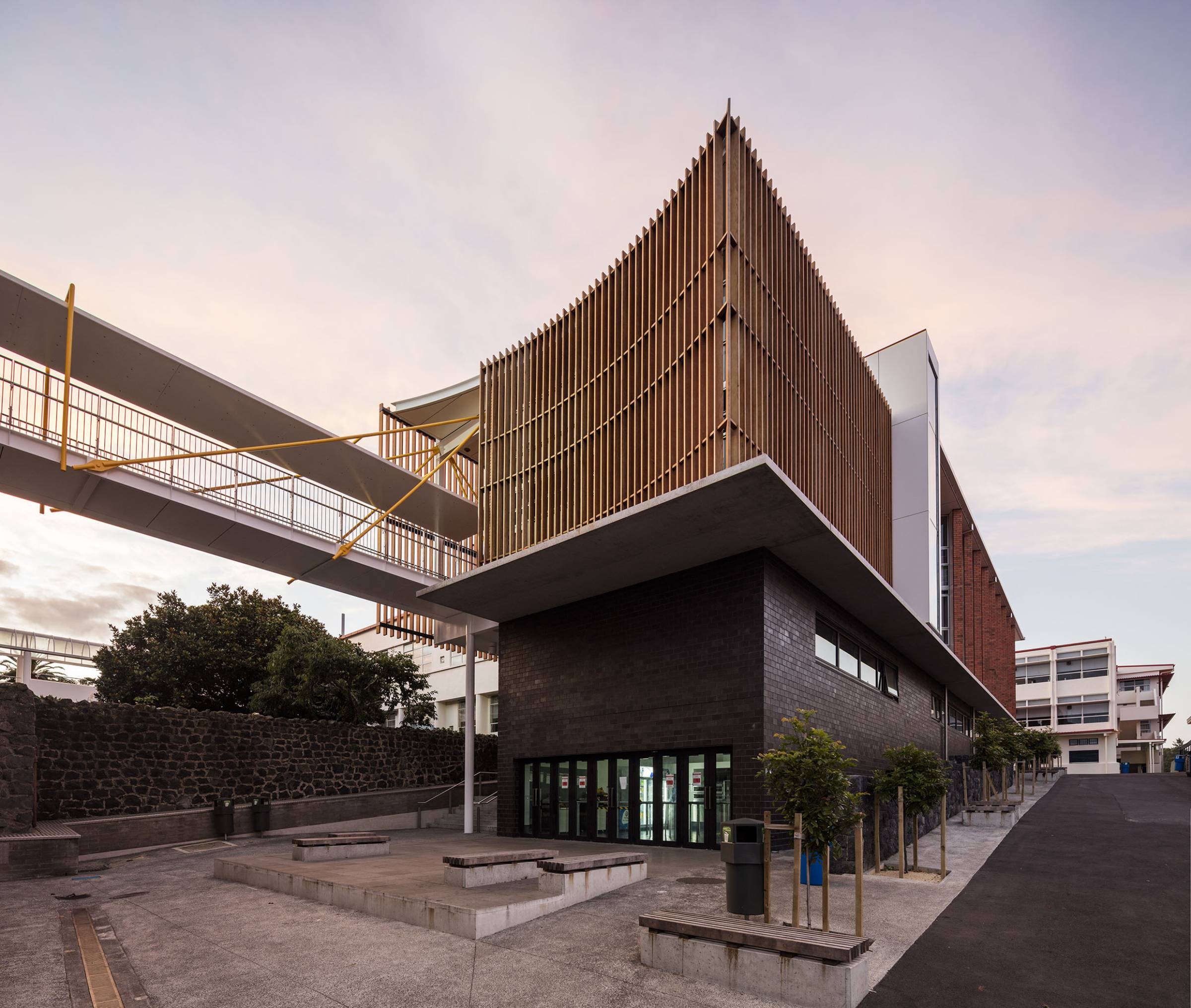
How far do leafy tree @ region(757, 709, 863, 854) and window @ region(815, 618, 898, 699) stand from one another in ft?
31.2

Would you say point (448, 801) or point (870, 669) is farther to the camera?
point (448, 801)

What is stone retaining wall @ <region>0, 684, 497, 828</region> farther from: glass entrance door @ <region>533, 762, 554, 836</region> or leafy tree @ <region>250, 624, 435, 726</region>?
glass entrance door @ <region>533, 762, 554, 836</region>

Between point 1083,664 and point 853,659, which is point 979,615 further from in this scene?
point 1083,664

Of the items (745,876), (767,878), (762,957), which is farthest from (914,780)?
(762,957)

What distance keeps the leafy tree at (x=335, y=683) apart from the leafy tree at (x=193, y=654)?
126 inches

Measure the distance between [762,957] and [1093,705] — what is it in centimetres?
9789

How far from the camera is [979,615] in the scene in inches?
1719

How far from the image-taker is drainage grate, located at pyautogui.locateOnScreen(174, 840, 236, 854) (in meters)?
17.7

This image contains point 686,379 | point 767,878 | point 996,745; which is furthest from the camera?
point 996,745

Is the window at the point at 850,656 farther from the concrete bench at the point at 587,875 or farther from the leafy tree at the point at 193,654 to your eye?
the leafy tree at the point at 193,654

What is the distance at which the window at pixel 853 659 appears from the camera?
742 inches

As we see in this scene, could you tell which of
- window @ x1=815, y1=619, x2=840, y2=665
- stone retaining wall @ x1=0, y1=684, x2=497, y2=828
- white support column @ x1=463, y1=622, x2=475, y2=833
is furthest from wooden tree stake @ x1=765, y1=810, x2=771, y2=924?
white support column @ x1=463, y1=622, x2=475, y2=833

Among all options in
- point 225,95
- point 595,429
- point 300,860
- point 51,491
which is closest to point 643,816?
point 300,860

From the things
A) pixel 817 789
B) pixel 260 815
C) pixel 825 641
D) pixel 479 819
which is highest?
pixel 825 641
